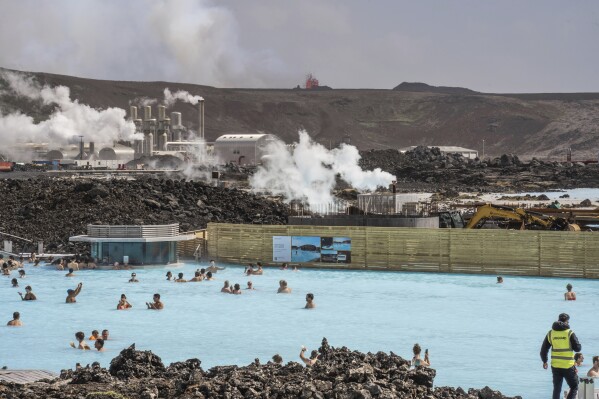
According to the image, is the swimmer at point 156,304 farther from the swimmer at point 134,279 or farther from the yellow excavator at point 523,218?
the yellow excavator at point 523,218

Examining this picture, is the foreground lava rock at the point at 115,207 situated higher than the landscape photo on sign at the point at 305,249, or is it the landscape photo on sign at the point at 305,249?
the foreground lava rock at the point at 115,207

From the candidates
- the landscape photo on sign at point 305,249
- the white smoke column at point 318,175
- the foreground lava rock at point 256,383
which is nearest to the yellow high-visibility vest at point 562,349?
the foreground lava rock at point 256,383

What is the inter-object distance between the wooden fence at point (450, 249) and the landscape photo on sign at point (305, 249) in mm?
258

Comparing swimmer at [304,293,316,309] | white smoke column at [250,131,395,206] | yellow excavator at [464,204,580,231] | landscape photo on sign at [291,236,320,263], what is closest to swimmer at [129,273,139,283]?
landscape photo on sign at [291,236,320,263]

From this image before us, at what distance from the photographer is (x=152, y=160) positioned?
131500 millimetres

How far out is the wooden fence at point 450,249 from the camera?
40188 millimetres

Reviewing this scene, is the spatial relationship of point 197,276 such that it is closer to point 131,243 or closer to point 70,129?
point 131,243

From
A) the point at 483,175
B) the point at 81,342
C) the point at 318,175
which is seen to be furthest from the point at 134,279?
the point at 483,175

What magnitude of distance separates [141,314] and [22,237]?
20036mm

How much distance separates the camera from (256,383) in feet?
55.0

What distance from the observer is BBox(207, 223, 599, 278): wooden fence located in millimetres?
40188

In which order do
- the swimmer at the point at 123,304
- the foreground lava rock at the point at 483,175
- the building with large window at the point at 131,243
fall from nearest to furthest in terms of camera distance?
the swimmer at the point at 123,304 → the building with large window at the point at 131,243 → the foreground lava rock at the point at 483,175

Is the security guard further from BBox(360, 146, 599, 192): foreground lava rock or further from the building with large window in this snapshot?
BBox(360, 146, 599, 192): foreground lava rock

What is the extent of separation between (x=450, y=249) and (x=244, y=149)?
112 metres
